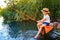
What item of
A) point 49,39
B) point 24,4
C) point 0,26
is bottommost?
point 49,39

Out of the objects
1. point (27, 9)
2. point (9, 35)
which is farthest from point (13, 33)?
point (27, 9)

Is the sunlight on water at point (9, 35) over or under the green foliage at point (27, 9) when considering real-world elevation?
under

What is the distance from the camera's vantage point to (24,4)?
238 cm

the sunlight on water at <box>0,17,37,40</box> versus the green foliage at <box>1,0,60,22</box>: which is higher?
the green foliage at <box>1,0,60,22</box>


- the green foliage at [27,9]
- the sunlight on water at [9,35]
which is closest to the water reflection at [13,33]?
the sunlight on water at [9,35]

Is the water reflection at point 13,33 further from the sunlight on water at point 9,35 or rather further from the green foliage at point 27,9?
the green foliage at point 27,9

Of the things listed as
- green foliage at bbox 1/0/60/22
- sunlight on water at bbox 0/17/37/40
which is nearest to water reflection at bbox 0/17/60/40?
sunlight on water at bbox 0/17/37/40

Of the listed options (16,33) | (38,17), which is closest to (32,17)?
(38,17)

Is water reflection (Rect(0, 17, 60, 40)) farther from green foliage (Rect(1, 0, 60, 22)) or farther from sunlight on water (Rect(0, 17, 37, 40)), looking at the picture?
green foliage (Rect(1, 0, 60, 22))

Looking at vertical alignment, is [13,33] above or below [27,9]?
below

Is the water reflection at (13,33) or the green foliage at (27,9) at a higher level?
the green foliage at (27,9)

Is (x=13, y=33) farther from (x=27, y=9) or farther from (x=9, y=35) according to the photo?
(x=27, y=9)

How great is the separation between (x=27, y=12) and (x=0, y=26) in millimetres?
307

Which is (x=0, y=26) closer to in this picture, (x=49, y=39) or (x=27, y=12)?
(x=27, y=12)
